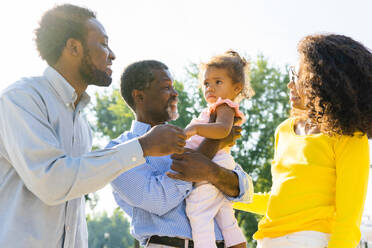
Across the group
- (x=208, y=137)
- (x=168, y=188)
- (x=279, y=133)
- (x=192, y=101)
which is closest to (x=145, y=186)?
(x=168, y=188)

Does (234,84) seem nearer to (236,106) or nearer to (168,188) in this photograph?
(236,106)

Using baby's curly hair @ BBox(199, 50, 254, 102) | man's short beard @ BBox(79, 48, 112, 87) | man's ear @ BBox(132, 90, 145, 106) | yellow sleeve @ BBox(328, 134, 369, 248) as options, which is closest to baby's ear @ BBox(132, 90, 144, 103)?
man's ear @ BBox(132, 90, 145, 106)

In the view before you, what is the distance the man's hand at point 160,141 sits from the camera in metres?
2.88

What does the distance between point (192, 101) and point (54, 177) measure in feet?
76.9

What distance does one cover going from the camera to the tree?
2516 centimetres

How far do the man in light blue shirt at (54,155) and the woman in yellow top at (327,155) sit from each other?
3.04ft

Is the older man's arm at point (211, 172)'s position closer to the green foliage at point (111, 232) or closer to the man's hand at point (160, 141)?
the man's hand at point (160, 141)

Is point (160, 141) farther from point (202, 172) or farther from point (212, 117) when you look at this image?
point (212, 117)

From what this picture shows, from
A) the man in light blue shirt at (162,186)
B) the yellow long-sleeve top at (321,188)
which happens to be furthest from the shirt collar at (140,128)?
the yellow long-sleeve top at (321,188)

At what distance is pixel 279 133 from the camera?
12.1 ft

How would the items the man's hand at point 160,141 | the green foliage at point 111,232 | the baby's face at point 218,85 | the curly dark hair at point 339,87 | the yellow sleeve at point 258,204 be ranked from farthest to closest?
the green foliage at point 111,232, the baby's face at point 218,85, the yellow sleeve at point 258,204, the curly dark hair at point 339,87, the man's hand at point 160,141

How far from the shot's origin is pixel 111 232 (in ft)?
251

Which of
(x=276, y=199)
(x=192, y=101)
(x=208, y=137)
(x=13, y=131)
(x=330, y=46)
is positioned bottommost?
(x=192, y=101)

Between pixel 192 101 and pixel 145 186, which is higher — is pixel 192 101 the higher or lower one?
the lower one
